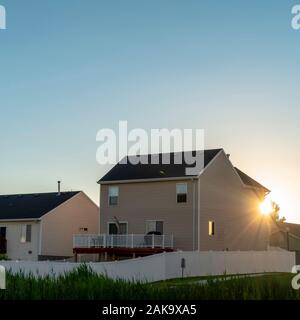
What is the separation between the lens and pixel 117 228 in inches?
1946

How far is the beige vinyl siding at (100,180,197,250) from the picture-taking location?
46.5m

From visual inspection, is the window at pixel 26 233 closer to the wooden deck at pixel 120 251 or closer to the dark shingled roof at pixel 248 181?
the wooden deck at pixel 120 251

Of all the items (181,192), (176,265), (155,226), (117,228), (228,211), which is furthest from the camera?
(228,211)

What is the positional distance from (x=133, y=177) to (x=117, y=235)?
18.3ft

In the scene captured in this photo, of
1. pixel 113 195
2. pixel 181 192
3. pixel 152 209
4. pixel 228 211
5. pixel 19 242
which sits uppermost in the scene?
pixel 113 195

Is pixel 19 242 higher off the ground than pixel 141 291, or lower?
higher

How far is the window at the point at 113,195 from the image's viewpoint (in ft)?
164

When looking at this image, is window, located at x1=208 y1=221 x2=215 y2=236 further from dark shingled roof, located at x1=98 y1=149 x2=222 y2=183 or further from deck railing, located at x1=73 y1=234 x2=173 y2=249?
dark shingled roof, located at x1=98 y1=149 x2=222 y2=183

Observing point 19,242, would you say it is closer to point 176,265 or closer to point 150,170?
point 150,170

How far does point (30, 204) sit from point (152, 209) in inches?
536

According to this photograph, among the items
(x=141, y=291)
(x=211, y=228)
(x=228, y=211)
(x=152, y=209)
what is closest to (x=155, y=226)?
(x=152, y=209)

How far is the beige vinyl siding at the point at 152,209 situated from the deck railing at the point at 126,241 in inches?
41.7
